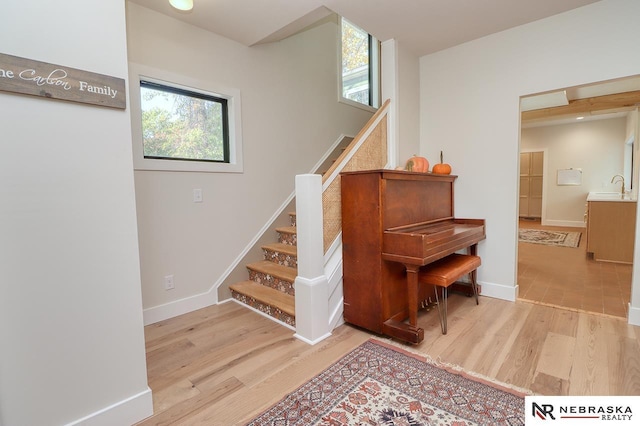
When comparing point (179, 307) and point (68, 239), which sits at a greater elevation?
point (68, 239)

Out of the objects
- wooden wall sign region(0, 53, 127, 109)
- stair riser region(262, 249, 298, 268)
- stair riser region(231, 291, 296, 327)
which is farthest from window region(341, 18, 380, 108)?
wooden wall sign region(0, 53, 127, 109)

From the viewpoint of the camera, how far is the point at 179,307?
2.83m

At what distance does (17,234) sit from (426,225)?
2.63 metres

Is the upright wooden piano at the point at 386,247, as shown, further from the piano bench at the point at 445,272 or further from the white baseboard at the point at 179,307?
the white baseboard at the point at 179,307

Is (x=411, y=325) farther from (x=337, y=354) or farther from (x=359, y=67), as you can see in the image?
(x=359, y=67)

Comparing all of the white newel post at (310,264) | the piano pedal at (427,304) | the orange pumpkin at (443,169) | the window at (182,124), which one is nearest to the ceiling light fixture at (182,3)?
the window at (182,124)

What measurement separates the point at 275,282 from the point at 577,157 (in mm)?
8417

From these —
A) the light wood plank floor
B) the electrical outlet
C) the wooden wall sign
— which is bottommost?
the light wood plank floor

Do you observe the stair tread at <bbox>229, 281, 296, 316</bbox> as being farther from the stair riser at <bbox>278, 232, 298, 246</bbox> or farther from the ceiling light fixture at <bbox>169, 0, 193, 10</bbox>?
the ceiling light fixture at <bbox>169, 0, 193, 10</bbox>

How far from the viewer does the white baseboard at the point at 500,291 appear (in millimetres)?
3016

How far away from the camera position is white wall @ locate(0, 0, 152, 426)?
123cm

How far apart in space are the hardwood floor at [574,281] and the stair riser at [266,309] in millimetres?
2325

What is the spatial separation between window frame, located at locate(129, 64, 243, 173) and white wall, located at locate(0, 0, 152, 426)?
46.0 inches

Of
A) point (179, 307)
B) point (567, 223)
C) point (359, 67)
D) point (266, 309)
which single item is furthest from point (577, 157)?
point (179, 307)
